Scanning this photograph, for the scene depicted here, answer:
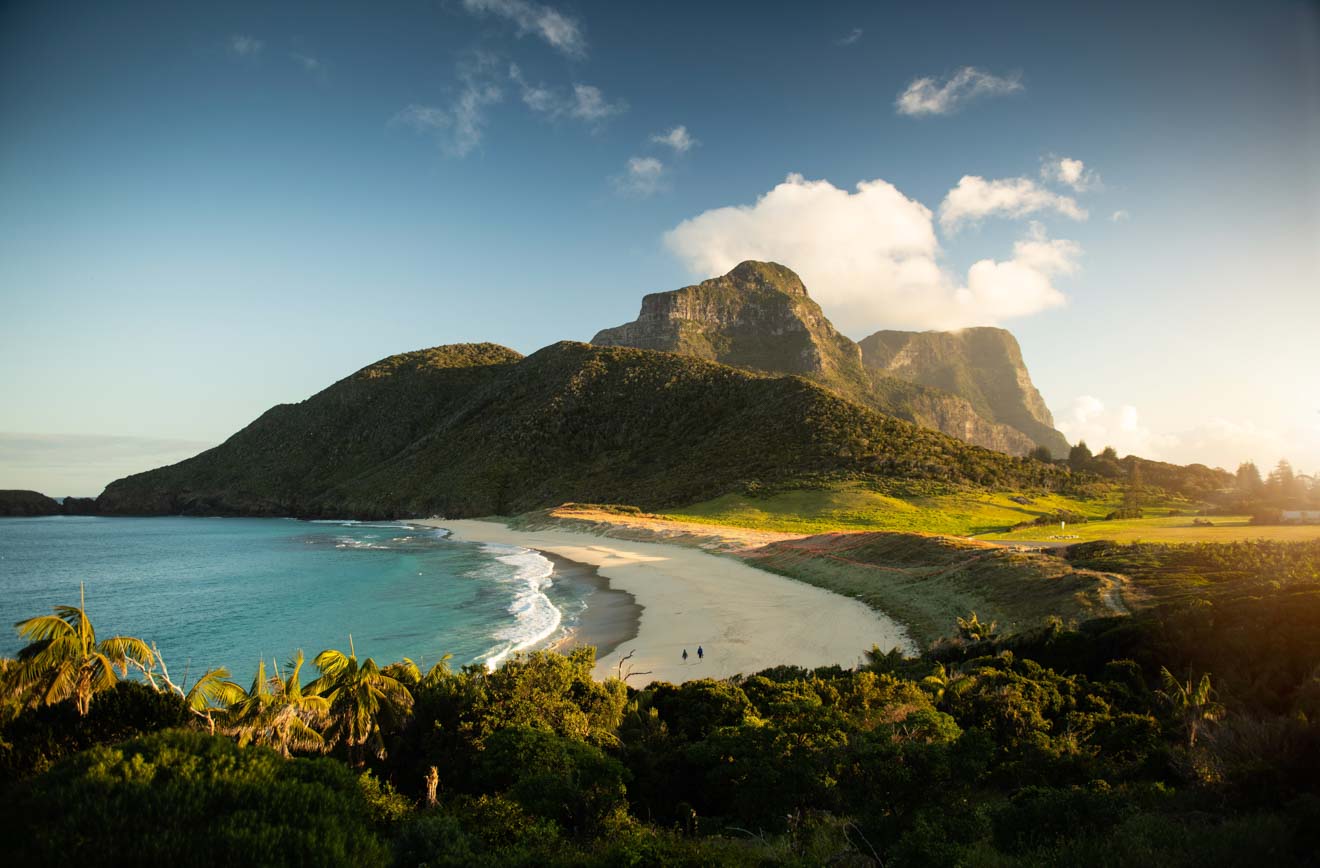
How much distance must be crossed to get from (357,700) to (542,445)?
101161 millimetres

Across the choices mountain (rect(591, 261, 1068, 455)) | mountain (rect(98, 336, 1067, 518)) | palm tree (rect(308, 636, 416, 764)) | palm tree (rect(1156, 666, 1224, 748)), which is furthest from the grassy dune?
mountain (rect(591, 261, 1068, 455))

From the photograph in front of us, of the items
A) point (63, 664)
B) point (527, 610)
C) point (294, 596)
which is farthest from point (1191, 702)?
point (294, 596)

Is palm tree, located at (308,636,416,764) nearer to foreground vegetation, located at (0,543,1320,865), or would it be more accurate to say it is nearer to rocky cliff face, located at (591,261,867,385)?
foreground vegetation, located at (0,543,1320,865)

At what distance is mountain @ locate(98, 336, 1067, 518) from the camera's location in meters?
83.1

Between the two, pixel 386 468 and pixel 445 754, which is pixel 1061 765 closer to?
pixel 445 754

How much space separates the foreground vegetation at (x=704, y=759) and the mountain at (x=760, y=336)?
151092mm

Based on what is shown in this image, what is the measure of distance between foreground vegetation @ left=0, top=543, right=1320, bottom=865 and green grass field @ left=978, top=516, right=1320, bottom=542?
17.1m

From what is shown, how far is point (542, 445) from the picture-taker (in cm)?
11150

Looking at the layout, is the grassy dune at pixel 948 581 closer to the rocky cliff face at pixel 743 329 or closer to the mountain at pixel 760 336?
the mountain at pixel 760 336

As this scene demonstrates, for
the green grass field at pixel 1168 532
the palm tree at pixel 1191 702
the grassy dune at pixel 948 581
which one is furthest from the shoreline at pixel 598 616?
the green grass field at pixel 1168 532

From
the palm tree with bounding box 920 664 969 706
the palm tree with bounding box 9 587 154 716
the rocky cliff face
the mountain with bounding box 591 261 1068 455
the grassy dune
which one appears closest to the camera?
the palm tree with bounding box 9 587 154 716

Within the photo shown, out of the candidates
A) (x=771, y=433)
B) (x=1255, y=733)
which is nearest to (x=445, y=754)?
(x=1255, y=733)

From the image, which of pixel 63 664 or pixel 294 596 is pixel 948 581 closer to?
pixel 63 664

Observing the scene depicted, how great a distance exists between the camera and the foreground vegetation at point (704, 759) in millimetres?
6871
